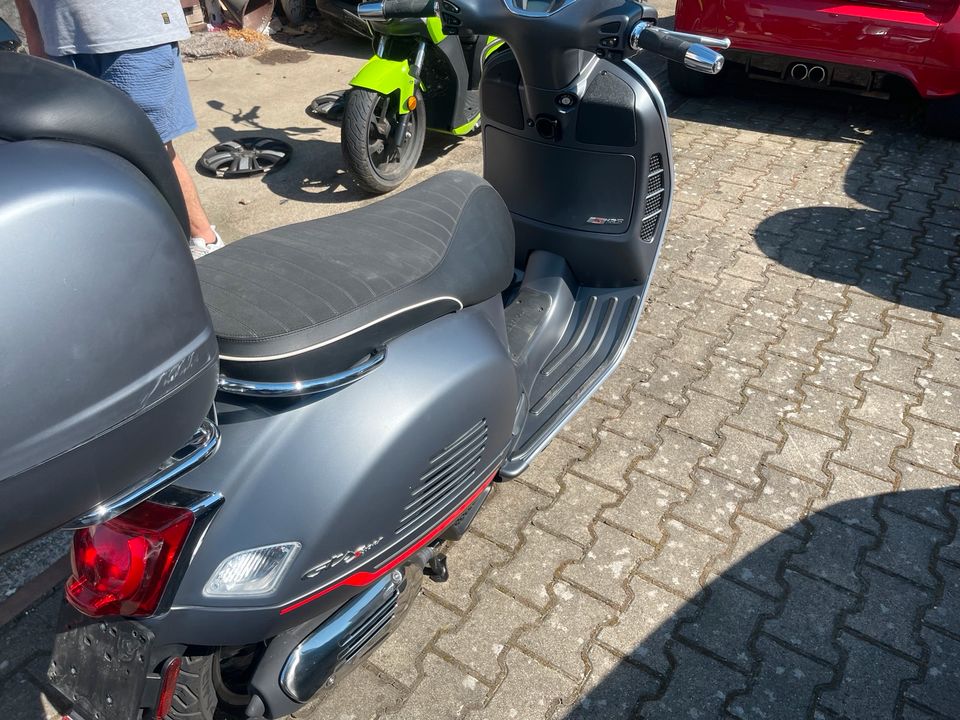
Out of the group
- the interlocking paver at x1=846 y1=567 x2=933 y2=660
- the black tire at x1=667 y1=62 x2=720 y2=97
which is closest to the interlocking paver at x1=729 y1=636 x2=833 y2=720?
the interlocking paver at x1=846 y1=567 x2=933 y2=660

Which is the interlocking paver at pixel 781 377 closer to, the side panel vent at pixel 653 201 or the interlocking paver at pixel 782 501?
the interlocking paver at pixel 782 501

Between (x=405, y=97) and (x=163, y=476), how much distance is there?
3347 millimetres

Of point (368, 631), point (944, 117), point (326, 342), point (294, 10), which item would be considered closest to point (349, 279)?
point (326, 342)

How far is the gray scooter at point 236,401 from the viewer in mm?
1096

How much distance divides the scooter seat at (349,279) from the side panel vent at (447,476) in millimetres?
283

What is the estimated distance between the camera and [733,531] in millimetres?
2486

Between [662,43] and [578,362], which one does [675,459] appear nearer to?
[578,362]

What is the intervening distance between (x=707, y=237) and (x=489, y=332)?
2414mm

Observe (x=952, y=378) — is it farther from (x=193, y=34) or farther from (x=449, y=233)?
(x=193, y=34)

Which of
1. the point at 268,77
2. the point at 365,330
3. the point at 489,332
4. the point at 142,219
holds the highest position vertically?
the point at 142,219

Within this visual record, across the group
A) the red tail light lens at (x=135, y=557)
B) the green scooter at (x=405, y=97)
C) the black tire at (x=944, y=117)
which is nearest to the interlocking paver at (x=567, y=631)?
the red tail light lens at (x=135, y=557)

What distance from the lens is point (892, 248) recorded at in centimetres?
383

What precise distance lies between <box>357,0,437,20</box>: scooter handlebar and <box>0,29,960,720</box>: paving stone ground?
1491mm

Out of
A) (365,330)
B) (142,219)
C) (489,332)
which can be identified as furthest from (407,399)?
(142,219)
